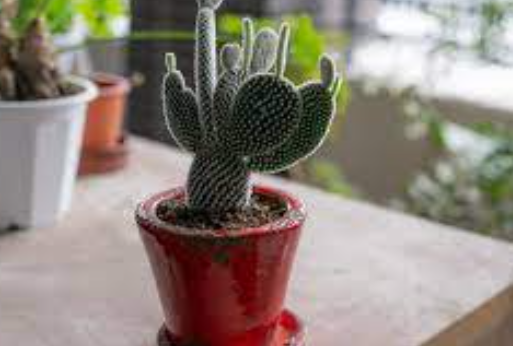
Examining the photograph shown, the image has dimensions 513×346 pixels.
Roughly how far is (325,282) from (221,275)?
0.28 m

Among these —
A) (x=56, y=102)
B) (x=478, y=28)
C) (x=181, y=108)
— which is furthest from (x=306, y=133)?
(x=478, y=28)

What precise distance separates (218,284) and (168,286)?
0.16ft

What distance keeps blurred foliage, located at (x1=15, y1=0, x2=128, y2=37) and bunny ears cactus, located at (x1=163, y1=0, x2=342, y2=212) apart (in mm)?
493

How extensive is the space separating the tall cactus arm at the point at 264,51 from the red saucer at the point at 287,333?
0.82ft

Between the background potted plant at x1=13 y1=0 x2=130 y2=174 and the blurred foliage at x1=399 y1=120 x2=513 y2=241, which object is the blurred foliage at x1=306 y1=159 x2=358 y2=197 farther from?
the background potted plant at x1=13 y1=0 x2=130 y2=174

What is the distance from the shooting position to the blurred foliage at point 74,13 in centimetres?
120

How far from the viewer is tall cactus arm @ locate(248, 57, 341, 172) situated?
69 centimetres

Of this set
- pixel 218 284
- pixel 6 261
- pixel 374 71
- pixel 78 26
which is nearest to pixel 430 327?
pixel 218 284

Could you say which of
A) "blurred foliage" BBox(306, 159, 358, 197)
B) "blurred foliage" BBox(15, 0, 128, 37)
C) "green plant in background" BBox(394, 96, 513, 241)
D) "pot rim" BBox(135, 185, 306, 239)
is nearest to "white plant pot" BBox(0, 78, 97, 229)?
"blurred foliage" BBox(15, 0, 128, 37)

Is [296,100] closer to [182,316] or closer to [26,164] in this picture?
[182,316]

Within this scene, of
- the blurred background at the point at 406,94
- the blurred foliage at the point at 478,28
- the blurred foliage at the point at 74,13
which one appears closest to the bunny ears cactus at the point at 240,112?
the blurred foliage at the point at 74,13

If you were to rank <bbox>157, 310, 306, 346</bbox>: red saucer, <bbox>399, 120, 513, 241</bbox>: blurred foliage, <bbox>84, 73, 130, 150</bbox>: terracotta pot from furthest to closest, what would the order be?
<bbox>399, 120, 513, 241</bbox>: blurred foliage, <bbox>84, 73, 130, 150</bbox>: terracotta pot, <bbox>157, 310, 306, 346</bbox>: red saucer

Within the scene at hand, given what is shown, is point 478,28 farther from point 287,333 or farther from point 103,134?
point 287,333

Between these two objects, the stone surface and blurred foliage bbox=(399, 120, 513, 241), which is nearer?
the stone surface
